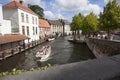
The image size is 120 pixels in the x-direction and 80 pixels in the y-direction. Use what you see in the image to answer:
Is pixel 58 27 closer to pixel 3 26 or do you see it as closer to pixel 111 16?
pixel 3 26

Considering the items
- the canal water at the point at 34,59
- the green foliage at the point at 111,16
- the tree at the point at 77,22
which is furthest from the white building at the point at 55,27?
the green foliage at the point at 111,16

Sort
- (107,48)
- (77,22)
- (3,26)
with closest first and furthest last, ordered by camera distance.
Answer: (107,48), (3,26), (77,22)

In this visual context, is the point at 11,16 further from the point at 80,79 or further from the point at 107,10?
the point at 80,79

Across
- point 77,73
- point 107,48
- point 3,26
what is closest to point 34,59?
point 3,26

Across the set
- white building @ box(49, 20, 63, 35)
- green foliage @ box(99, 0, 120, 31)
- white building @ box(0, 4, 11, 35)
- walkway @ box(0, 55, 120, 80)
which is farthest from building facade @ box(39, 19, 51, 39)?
walkway @ box(0, 55, 120, 80)

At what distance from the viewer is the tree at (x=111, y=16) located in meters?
22.4

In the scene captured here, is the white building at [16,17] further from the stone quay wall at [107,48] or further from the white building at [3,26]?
the stone quay wall at [107,48]

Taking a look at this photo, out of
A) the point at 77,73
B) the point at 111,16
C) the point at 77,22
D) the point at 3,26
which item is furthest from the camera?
the point at 77,22

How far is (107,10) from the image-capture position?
2322 cm

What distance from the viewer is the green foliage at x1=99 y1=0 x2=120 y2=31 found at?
22.4 m

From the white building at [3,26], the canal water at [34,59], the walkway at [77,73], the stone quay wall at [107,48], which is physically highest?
the white building at [3,26]

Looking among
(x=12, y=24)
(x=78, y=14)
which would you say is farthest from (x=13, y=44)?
(x=78, y=14)

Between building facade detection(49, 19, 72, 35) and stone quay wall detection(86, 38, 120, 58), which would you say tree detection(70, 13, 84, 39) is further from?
stone quay wall detection(86, 38, 120, 58)

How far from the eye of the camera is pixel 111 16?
891 inches
